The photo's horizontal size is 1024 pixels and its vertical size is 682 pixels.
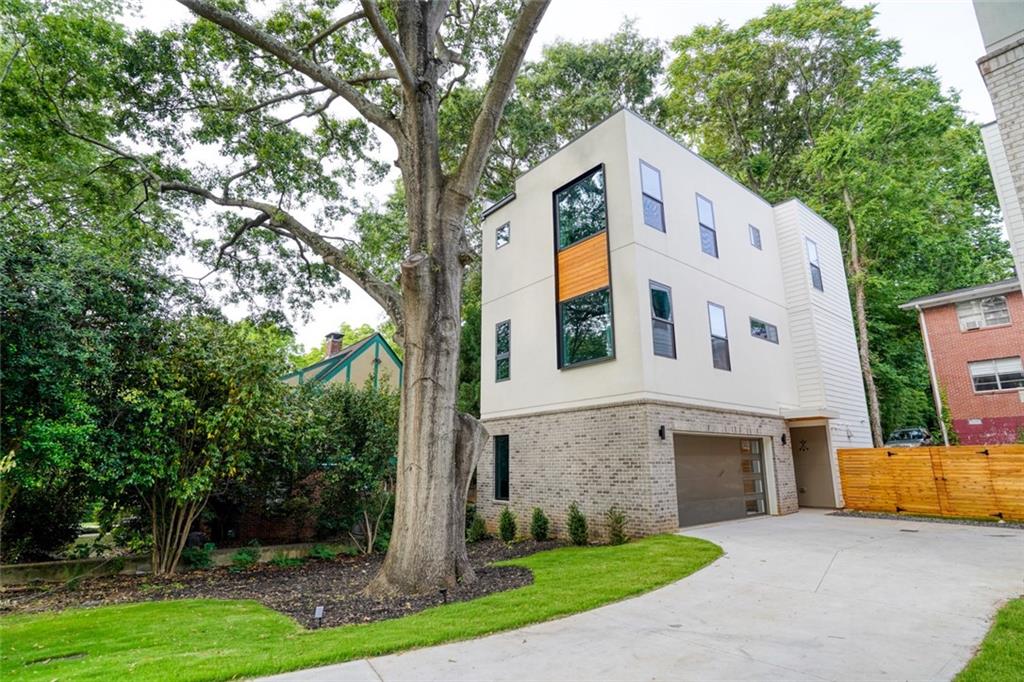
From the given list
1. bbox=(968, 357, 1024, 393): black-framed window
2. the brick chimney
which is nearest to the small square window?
bbox=(968, 357, 1024, 393): black-framed window

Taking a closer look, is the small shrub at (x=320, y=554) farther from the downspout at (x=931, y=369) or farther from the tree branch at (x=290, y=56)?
the downspout at (x=931, y=369)

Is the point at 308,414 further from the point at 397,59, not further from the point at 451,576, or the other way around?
the point at 397,59

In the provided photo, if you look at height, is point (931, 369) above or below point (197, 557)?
above

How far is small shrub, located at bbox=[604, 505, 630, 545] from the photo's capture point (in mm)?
9156

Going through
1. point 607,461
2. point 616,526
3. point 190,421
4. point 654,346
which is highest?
point 654,346

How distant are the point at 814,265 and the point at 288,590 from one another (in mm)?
15308

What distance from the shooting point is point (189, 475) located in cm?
796

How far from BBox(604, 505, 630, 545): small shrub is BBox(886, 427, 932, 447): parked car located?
69.0 feet

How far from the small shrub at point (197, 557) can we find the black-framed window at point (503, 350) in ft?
24.1

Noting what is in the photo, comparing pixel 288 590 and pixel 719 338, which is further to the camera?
pixel 719 338

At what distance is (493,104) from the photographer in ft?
24.1

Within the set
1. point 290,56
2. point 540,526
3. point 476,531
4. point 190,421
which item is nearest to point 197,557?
point 190,421

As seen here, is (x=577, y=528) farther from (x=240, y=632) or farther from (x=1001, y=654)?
(x=1001, y=654)

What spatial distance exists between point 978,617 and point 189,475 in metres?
9.93
